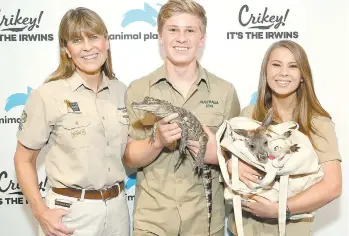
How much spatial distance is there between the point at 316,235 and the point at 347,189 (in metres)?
0.47

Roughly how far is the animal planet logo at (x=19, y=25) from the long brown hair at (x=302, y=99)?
181 centimetres

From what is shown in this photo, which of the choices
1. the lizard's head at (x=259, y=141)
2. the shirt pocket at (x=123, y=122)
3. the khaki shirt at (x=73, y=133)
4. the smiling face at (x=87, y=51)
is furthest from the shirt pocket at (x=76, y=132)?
the lizard's head at (x=259, y=141)

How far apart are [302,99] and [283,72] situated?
0.20m

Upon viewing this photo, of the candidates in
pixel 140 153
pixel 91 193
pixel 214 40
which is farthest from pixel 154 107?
pixel 214 40

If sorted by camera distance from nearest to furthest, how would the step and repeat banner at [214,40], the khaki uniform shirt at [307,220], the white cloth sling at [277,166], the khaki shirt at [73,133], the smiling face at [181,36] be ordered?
the white cloth sling at [277,166]
the khaki uniform shirt at [307,220]
the khaki shirt at [73,133]
the smiling face at [181,36]
the step and repeat banner at [214,40]

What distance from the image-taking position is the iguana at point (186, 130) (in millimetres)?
2291

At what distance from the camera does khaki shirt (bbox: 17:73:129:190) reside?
7.79 feet

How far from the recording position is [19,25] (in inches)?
129

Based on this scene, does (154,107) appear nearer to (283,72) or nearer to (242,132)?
(242,132)

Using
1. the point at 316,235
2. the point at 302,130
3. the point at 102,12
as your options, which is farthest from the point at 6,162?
the point at 316,235

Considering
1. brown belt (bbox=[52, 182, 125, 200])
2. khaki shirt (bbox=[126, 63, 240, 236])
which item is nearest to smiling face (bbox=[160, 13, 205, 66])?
khaki shirt (bbox=[126, 63, 240, 236])

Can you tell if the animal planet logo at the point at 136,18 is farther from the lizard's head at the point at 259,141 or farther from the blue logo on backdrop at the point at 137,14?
the lizard's head at the point at 259,141

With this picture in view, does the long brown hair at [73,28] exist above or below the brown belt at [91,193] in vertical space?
above

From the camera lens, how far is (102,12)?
3246 millimetres
